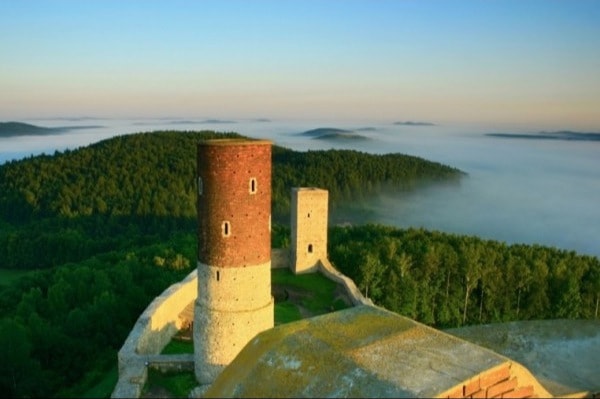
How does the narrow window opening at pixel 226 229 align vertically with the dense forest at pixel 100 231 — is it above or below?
above

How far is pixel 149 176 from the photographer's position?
288ft

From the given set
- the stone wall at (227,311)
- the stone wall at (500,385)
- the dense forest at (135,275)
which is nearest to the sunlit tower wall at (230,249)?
the stone wall at (227,311)

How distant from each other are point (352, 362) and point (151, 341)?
37.7ft

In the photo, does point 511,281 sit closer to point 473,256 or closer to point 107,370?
point 473,256

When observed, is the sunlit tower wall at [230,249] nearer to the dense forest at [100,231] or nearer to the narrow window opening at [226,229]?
the narrow window opening at [226,229]

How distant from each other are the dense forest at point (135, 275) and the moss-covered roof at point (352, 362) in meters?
12.0

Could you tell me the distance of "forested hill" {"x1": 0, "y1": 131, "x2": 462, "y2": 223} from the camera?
7900cm

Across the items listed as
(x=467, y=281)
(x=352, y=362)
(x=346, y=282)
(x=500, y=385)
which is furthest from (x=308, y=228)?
(x=500, y=385)

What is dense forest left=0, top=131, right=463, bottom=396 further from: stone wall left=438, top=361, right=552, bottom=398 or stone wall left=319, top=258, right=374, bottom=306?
stone wall left=438, top=361, right=552, bottom=398

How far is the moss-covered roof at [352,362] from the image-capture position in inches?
478

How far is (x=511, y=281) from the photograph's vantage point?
39.0 meters

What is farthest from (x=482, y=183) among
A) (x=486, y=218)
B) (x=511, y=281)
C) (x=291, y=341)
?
(x=291, y=341)

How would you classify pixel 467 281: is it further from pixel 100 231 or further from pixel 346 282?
pixel 100 231

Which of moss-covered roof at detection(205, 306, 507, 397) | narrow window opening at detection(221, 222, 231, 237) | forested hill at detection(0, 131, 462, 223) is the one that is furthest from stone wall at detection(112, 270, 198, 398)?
forested hill at detection(0, 131, 462, 223)
